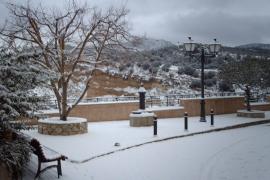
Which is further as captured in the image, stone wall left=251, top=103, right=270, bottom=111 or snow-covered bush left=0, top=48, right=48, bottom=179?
stone wall left=251, top=103, right=270, bottom=111

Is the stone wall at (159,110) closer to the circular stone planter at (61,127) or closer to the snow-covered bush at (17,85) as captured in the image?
the circular stone planter at (61,127)

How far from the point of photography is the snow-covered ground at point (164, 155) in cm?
1062

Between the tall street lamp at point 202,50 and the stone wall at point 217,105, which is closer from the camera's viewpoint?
the tall street lamp at point 202,50

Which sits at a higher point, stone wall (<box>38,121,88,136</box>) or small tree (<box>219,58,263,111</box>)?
small tree (<box>219,58,263,111</box>)

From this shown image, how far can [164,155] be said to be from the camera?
13.1m

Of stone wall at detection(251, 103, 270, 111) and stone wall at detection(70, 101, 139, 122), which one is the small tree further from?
stone wall at detection(70, 101, 139, 122)

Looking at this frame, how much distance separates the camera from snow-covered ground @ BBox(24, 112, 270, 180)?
1062 centimetres

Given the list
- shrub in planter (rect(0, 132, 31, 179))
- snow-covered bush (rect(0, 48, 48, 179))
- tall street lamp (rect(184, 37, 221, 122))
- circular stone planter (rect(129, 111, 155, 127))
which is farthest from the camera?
tall street lamp (rect(184, 37, 221, 122))

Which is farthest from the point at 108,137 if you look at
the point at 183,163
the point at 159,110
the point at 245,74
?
the point at 245,74

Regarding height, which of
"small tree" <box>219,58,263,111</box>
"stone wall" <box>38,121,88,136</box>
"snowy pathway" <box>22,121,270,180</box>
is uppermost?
"small tree" <box>219,58,263,111</box>

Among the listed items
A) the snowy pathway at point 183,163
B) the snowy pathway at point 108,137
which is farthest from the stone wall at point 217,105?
the snowy pathway at point 183,163

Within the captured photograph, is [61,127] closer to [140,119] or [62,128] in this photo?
[62,128]

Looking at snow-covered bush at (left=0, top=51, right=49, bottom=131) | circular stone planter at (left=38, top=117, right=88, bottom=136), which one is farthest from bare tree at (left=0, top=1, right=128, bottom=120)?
snow-covered bush at (left=0, top=51, right=49, bottom=131)

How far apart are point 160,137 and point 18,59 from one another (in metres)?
8.14
